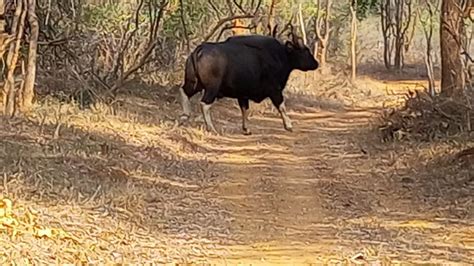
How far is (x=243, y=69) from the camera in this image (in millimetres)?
16359

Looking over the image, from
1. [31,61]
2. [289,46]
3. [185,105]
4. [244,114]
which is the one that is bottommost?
[244,114]

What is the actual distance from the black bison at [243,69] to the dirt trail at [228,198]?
1378 mm

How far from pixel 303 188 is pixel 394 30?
24.7 metres

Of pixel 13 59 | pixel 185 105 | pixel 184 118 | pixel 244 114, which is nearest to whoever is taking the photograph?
pixel 13 59

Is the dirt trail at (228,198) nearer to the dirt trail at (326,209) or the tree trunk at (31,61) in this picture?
the dirt trail at (326,209)

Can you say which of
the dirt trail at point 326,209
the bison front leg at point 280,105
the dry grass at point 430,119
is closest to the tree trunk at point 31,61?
the dirt trail at point 326,209

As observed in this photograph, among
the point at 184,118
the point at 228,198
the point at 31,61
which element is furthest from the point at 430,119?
the point at 31,61

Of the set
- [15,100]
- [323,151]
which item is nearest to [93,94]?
[15,100]

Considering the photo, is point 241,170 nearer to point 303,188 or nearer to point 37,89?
point 303,188

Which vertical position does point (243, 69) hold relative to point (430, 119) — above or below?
above

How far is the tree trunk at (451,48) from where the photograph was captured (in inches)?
567

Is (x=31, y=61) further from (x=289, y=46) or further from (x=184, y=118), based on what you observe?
(x=289, y=46)

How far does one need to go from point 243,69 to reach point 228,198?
22.0 ft

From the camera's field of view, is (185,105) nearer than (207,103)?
No
